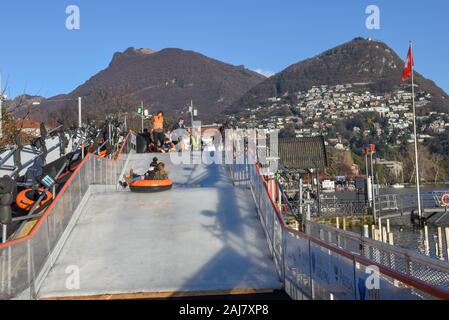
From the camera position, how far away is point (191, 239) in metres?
13.0

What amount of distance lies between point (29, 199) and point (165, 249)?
463 centimetres

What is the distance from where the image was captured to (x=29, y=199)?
1473 centimetres

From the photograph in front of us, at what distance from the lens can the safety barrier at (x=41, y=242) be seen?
9.05 metres

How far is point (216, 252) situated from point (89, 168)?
243 inches

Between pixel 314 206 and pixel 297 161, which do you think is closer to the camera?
Answer: pixel 314 206

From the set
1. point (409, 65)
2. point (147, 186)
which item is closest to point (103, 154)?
point (147, 186)

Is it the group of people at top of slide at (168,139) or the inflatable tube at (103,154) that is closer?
the inflatable tube at (103,154)

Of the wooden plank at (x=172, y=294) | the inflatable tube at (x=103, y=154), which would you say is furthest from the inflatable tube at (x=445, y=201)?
the wooden plank at (x=172, y=294)

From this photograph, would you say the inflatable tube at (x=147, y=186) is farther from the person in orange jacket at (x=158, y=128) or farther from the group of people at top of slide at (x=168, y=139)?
the group of people at top of slide at (x=168, y=139)

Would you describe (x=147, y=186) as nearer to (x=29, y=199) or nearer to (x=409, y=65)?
(x=29, y=199)

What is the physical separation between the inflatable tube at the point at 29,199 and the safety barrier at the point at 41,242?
738 mm
